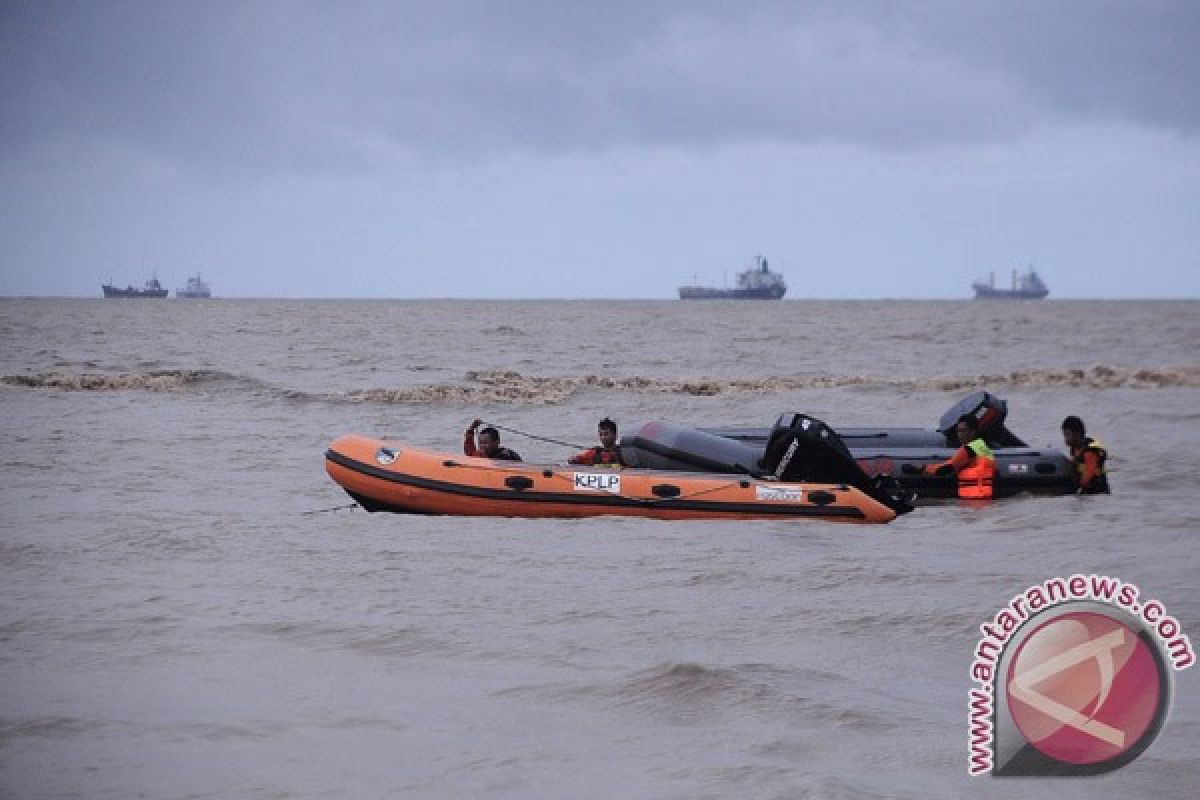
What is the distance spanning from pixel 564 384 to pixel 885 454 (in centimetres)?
1111

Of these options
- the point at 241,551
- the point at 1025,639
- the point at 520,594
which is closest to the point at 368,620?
the point at 520,594

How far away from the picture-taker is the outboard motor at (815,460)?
9531mm

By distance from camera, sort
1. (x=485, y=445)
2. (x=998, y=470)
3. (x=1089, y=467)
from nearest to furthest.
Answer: (x=485, y=445)
(x=1089, y=467)
(x=998, y=470)

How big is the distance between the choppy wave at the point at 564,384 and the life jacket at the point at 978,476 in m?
9.44

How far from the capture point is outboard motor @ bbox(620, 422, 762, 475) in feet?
32.2

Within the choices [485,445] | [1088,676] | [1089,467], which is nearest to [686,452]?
[485,445]

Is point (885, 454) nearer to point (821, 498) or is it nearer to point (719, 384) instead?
point (821, 498)

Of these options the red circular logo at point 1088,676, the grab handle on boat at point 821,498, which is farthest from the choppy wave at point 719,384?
the red circular logo at point 1088,676

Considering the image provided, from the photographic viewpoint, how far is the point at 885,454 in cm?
1057

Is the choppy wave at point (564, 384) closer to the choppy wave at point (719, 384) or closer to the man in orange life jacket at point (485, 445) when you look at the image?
the choppy wave at point (719, 384)

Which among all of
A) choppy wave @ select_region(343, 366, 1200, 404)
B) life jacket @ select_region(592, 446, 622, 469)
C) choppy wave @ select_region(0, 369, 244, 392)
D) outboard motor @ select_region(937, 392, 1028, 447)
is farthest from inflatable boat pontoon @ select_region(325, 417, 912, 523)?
choppy wave @ select_region(0, 369, 244, 392)

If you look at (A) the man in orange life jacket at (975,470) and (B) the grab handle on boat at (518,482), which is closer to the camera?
(B) the grab handle on boat at (518,482)

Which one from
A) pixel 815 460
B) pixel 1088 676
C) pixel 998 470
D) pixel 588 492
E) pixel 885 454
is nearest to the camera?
pixel 1088 676

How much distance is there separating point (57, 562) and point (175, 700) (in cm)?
298
